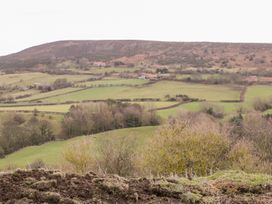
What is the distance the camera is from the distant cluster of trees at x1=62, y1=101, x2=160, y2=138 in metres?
73.6

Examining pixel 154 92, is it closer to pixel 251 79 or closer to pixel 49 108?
pixel 49 108

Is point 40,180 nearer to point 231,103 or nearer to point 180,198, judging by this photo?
point 180,198

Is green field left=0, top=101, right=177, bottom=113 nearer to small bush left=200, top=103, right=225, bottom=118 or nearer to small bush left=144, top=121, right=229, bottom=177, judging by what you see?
small bush left=200, top=103, right=225, bottom=118

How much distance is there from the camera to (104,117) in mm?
76812

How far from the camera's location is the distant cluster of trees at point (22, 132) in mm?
67000

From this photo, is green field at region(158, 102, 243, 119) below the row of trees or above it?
below

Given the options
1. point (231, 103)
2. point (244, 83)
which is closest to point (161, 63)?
point (244, 83)

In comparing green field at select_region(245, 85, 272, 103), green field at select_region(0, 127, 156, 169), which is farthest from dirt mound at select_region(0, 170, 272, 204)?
green field at select_region(245, 85, 272, 103)

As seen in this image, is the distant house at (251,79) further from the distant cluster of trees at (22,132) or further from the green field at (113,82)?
the distant cluster of trees at (22,132)

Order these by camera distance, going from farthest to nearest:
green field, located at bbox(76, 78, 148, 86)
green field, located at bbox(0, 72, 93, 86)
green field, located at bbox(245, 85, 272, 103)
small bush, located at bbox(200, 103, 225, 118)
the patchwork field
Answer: green field, located at bbox(0, 72, 93, 86), green field, located at bbox(76, 78, 148, 86), the patchwork field, green field, located at bbox(245, 85, 272, 103), small bush, located at bbox(200, 103, 225, 118)

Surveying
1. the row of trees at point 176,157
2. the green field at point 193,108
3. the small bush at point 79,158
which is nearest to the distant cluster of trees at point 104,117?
the green field at point 193,108

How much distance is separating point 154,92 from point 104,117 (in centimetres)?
2193

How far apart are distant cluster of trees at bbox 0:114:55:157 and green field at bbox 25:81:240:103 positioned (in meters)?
16.0

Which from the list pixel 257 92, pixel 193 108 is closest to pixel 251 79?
pixel 257 92
